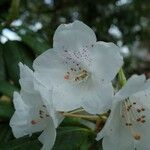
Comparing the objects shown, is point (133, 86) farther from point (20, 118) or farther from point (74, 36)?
point (20, 118)

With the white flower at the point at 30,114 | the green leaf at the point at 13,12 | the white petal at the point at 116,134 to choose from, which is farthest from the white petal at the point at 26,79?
the green leaf at the point at 13,12

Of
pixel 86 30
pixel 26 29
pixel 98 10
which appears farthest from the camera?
pixel 98 10

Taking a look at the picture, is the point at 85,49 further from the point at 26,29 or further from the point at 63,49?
the point at 26,29

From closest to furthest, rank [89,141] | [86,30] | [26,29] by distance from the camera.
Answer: [86,30], [89,141], [26,29]

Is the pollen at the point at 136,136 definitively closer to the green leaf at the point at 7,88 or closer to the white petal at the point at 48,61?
the white petal at the point at 48,61

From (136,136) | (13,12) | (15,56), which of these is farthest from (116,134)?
(13,12)

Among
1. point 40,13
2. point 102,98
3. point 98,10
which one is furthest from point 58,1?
point 102,98
